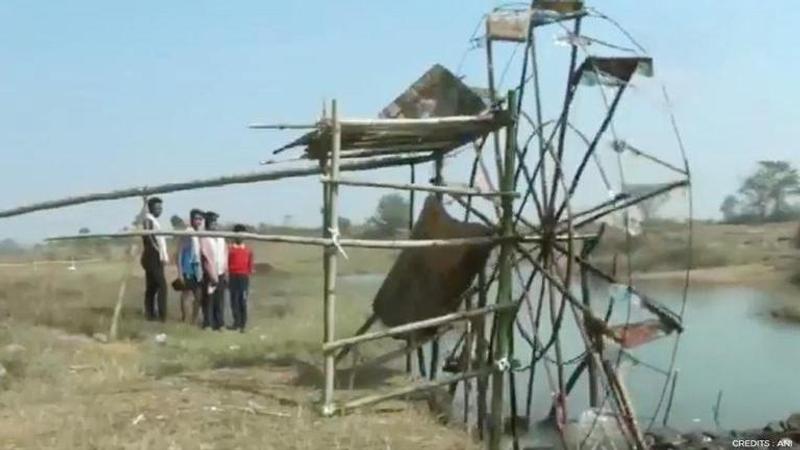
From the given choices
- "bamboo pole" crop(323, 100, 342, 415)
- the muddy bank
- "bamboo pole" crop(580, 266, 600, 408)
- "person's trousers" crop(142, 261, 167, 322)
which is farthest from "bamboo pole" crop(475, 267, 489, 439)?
"person's trousers" crop(142, 261, 167, 322)

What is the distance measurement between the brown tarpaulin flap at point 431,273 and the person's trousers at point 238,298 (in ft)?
12.0

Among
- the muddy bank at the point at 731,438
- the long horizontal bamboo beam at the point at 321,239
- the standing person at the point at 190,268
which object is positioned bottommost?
the muddy bank at the point at 731,438

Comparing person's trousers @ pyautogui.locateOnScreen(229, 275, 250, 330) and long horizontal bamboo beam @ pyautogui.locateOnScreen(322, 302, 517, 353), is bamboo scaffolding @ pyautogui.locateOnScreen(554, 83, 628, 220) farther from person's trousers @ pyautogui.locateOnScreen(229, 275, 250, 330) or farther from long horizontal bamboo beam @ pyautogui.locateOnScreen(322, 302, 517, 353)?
person's trousers @ pyautogui.locateOnScreen(229, 275, 250, 330)

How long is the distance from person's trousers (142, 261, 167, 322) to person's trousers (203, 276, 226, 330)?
1.54 feet

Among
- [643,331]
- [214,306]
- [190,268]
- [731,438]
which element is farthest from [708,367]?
[643,331]

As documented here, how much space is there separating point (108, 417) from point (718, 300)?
959 inches

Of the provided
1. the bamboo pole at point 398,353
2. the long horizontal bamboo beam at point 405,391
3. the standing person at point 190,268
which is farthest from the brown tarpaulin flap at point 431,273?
the standing person at point 190,268

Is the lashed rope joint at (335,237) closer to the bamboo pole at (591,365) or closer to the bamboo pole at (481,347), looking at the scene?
the bamboo pole at (481,347)

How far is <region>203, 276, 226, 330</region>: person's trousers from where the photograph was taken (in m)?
13.1

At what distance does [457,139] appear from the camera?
948 centimetres

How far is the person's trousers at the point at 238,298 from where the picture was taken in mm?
13500

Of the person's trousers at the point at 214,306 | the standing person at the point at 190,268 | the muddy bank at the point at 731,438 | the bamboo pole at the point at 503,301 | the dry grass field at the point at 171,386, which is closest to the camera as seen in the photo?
the dry grass field at the point at 171,386

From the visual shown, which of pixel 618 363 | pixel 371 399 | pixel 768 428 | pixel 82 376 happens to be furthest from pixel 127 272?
pixel 768 428

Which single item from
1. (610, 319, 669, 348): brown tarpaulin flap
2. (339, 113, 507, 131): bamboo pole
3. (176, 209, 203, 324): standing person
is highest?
(339, 113, 507, 131): bamboo pole
